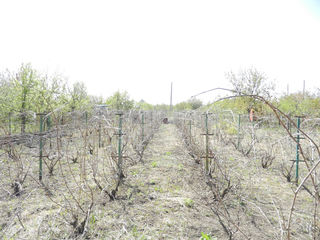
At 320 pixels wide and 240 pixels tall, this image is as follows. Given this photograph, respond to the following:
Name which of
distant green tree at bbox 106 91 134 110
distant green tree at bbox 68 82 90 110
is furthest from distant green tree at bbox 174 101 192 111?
distant green tree at bbox 68 82 90 110

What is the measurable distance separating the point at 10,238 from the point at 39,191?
4.49ft

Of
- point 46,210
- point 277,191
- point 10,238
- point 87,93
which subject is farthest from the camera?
point 87,93

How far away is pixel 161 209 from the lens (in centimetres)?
294

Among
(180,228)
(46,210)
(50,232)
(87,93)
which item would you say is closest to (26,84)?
(87,93)

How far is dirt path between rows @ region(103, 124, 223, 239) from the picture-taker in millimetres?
2432

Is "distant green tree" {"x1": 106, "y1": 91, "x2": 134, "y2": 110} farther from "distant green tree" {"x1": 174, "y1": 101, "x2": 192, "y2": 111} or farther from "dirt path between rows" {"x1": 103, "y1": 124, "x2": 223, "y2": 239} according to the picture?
"dirt path between rows" {"x1": 103, "y1": 124, "x2": 223, "y2": 239}

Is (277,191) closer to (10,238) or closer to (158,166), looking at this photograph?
(158,166)

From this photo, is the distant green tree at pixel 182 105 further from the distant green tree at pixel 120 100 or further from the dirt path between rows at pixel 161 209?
the dirt path between rows at pixel 161 209

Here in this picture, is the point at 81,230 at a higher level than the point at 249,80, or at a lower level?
lower

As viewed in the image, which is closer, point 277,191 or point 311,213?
point 311,213

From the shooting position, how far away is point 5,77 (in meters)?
11.4

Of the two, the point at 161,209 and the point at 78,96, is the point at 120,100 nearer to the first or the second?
the point at 78,96

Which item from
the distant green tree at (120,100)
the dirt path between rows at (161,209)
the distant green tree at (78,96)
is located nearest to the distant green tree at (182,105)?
the distant green tree at (120,100)

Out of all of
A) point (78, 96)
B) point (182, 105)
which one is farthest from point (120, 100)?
point (182, 105)
